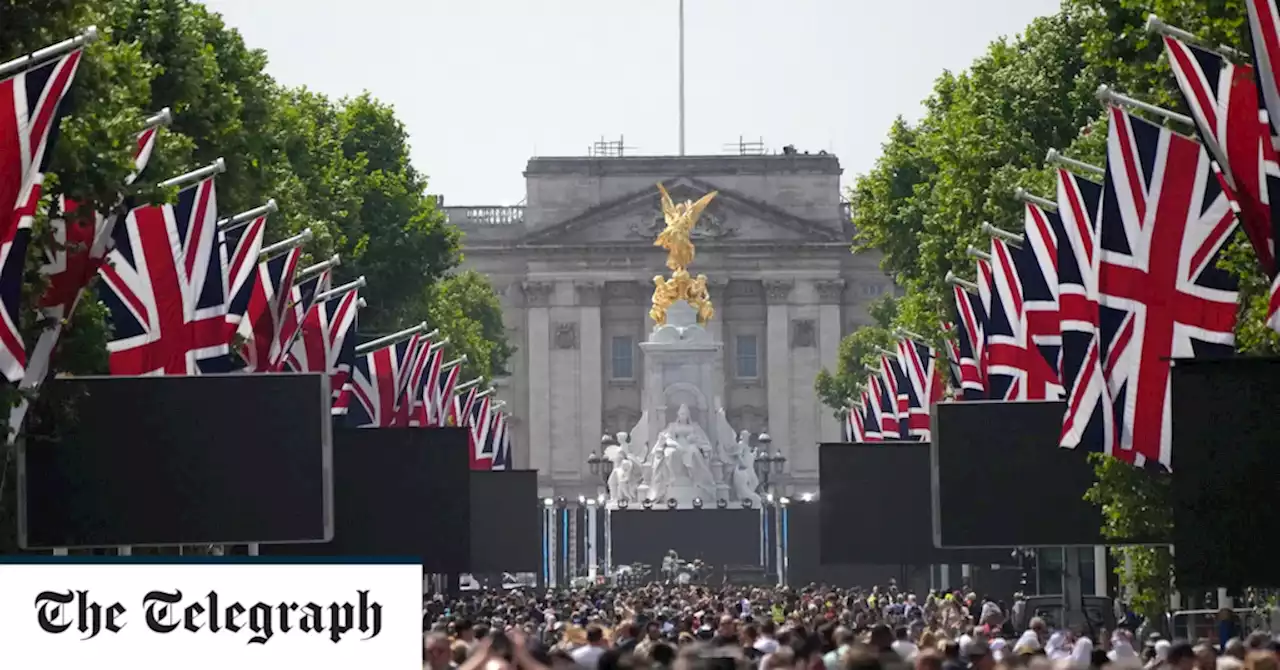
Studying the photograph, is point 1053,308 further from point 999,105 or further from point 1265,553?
A: point 999,105

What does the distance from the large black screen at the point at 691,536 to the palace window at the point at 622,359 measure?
237ft

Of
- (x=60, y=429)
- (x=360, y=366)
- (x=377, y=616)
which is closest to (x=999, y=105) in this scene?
(x=360, y=366)

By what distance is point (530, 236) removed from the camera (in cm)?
17938

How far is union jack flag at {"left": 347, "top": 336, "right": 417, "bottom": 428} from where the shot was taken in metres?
58.4

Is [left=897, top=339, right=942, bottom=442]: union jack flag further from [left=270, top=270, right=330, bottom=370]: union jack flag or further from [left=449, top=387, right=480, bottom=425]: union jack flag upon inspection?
[left=449, top=387, right=480, bottom=425]: union jack flag

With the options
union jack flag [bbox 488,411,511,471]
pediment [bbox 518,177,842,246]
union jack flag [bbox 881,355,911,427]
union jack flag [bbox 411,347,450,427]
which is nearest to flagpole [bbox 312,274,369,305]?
union jack flag [bbox 411,347,450,427]

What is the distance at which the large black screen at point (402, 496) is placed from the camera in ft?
154

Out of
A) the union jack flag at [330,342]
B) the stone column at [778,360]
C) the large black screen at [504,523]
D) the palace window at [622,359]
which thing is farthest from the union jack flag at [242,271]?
the palace window at [622,359]

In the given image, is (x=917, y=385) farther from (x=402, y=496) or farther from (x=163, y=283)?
(x=163, y=283)

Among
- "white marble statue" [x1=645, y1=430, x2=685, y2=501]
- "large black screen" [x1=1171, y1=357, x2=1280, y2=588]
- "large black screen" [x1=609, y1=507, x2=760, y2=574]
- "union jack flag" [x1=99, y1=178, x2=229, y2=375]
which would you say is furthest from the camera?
"white marble statue" [x1=645, y1=430, x2=685, y2=501]

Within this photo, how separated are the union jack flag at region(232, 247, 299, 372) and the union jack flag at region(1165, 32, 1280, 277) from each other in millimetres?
18015

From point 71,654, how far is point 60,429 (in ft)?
55.5

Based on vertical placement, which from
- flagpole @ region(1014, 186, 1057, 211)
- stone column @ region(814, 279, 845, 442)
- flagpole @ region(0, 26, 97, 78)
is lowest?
flagpole @ region(0, 26, 97, 78)

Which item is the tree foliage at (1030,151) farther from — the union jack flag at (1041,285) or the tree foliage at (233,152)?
the tree foliage at (233,152)
